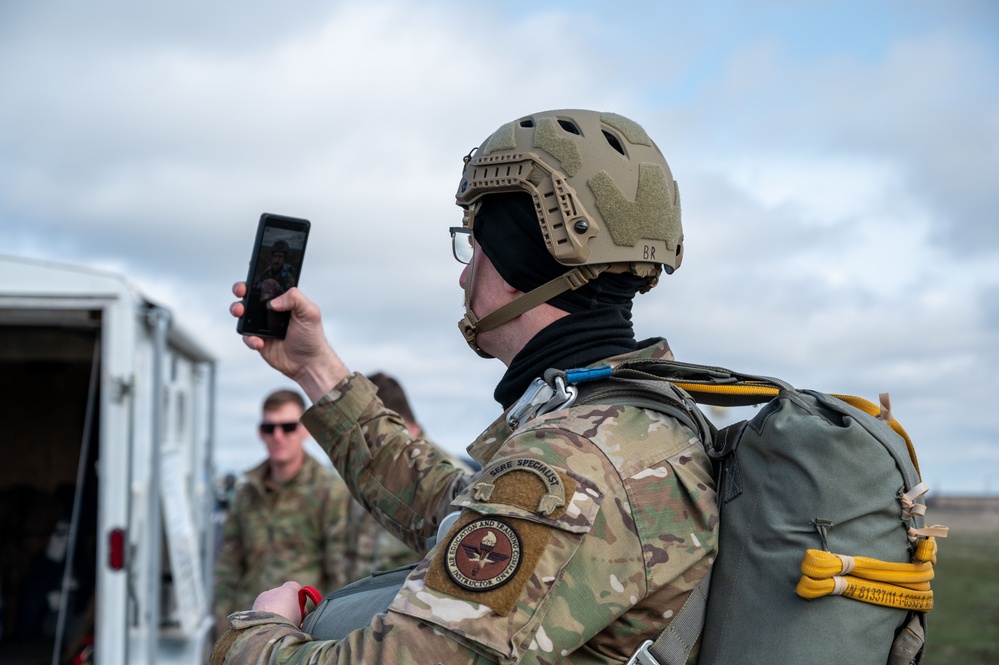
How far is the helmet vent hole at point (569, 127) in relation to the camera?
6.56 feet

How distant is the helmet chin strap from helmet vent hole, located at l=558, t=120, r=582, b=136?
288mm

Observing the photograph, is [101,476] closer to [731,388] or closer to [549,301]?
[549,301]

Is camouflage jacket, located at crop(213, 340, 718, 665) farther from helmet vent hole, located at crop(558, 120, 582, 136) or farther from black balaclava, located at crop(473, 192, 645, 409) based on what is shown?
helmet vent hole, located at crop(558, 120, 582, 136)

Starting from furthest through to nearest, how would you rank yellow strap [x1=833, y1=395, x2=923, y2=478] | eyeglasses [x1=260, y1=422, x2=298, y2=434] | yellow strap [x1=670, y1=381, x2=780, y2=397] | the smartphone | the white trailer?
eyeglasses [x1=260, y1=422, x2=298, y2=434], the white trailer, the smartphone, yellow strap [x1=670, y1=381, x2=780, y2=397], yellow strap [x1=833, y1=395, x2=923, y2=478]

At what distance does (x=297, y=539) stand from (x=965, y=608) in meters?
10.4

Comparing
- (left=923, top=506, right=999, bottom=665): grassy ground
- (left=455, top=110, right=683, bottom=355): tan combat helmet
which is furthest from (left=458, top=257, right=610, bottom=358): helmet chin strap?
(left=923, top=506, right=999, bottom=665): grassy ground

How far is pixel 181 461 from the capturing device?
712cm

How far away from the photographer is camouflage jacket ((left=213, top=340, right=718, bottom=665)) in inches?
56.7

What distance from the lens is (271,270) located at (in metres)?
2.45

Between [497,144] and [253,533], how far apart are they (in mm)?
4586

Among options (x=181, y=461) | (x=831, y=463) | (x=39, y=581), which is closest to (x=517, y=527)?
(x=831, y=463)

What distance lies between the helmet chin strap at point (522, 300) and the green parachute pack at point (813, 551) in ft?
1.43

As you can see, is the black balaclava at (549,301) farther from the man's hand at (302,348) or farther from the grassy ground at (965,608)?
the grassy ground at (965,608)

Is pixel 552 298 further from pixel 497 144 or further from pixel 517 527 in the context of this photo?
pixel 517 527
